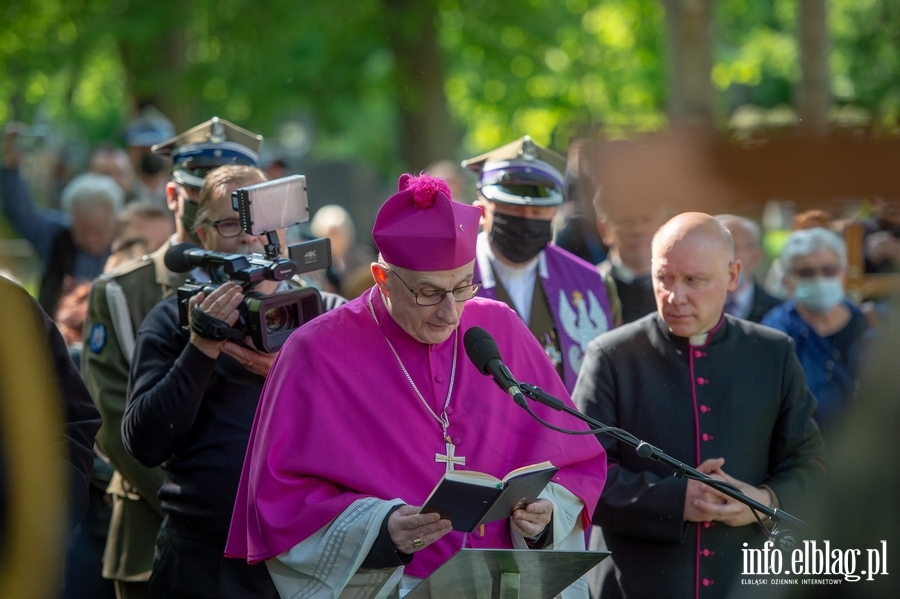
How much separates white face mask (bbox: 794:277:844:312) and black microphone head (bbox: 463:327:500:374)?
3.05 m

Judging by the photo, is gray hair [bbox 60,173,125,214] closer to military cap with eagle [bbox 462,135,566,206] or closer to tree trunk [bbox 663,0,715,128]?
military cap with eagle [bbox 462,135,566,206]

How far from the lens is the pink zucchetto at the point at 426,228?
3.34 m

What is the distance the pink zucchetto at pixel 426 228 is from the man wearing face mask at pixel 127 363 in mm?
A: 1544

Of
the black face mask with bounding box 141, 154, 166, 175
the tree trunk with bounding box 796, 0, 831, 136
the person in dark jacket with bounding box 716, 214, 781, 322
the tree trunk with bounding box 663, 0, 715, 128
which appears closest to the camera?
the tree trunk with bounding box 796, 0, 831, 136

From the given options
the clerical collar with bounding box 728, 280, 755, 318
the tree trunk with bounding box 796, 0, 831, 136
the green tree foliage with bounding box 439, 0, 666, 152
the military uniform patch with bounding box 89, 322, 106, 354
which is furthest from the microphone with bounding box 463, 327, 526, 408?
the green tree foliage with bounding box 439, 0, 666, 152

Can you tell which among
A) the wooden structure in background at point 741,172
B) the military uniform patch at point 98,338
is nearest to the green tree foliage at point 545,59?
the military uniform patch at point 98,338

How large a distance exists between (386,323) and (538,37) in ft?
37.8

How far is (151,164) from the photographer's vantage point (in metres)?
9.19

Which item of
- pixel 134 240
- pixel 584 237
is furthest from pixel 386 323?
pixel 584 237

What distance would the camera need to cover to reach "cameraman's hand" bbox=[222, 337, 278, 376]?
3881 mm

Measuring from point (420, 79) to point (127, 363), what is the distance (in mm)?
9876

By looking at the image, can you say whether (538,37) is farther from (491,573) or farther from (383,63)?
(491,573)

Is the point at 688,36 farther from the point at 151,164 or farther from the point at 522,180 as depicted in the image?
the point at 522,180

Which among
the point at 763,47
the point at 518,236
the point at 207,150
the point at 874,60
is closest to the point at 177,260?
the point at 207,150
